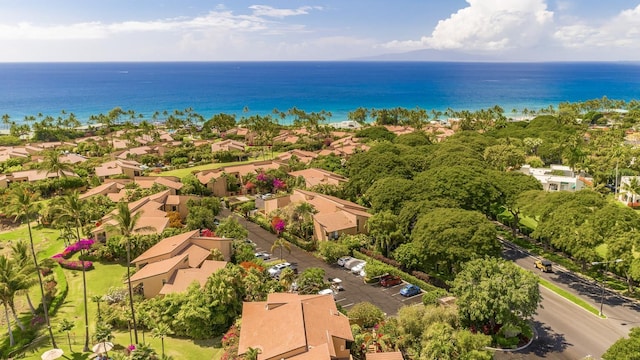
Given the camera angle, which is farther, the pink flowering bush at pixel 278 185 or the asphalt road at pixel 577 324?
the pink flowering bush at pixel 278 185

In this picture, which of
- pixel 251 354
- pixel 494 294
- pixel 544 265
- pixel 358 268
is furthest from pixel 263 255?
pixel 544 265

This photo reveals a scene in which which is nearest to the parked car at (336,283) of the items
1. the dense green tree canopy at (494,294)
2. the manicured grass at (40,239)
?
the dense green tree canopy at (494,294)

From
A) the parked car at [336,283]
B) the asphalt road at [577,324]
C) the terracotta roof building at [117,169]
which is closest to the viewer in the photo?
the asphalt road at [577,324]

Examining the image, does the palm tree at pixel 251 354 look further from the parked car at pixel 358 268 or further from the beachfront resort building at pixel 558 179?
the beachfront resort building at pixel 558 179

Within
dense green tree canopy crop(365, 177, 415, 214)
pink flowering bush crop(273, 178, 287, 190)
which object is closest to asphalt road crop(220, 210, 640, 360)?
dense green tree canopy crop(365, 177, 415, 214)

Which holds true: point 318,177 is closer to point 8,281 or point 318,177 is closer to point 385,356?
point 385,356

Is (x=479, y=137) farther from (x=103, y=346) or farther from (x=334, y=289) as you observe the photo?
(x=103, y=346)

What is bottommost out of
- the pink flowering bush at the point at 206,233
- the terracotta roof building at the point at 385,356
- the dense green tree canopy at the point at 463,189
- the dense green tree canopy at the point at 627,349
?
the terracotta roof building at the point at 385,356

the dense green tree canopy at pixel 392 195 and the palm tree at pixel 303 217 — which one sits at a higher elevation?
the dense green tree canopy at pixel 392 195
